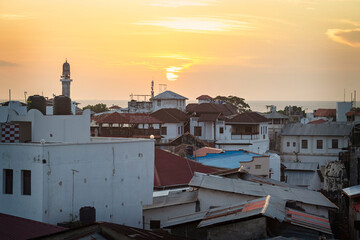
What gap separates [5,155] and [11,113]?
2138mm

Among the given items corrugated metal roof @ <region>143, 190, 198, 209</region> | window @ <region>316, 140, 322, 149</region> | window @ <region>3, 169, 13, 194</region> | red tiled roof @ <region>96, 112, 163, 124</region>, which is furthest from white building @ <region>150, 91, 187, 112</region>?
window @ <region>3, 169, 13, 194</region>

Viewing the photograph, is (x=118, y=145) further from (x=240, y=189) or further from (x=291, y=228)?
(x=291, y=228)

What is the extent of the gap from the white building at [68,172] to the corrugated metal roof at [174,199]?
62 centimetres

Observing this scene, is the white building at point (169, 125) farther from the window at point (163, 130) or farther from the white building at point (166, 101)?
the white building at point (166, 101)

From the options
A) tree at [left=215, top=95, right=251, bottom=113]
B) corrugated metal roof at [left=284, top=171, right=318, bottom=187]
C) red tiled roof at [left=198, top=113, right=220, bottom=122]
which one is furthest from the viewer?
tree at [left=215, top=95, right=251, bottom=113]

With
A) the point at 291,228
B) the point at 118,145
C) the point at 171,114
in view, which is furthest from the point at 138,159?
the point at 171,114

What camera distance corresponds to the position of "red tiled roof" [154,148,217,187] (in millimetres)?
25172

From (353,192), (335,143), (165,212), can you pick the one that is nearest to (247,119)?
(335,143)

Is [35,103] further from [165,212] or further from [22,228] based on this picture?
[22,228]

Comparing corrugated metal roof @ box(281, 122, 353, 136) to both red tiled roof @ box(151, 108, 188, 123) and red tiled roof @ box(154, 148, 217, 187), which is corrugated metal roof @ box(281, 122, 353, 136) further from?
red tiled roof @ box(154, 148, 217, 187)

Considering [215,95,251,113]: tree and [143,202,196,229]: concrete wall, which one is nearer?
[143,202,196,229]: concrete wall

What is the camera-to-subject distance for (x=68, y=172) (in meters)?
17.2

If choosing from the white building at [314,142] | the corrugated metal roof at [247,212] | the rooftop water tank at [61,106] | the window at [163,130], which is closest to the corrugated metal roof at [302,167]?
the white building at [314,142]

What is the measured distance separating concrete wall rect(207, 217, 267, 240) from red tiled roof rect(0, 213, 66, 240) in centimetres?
424
